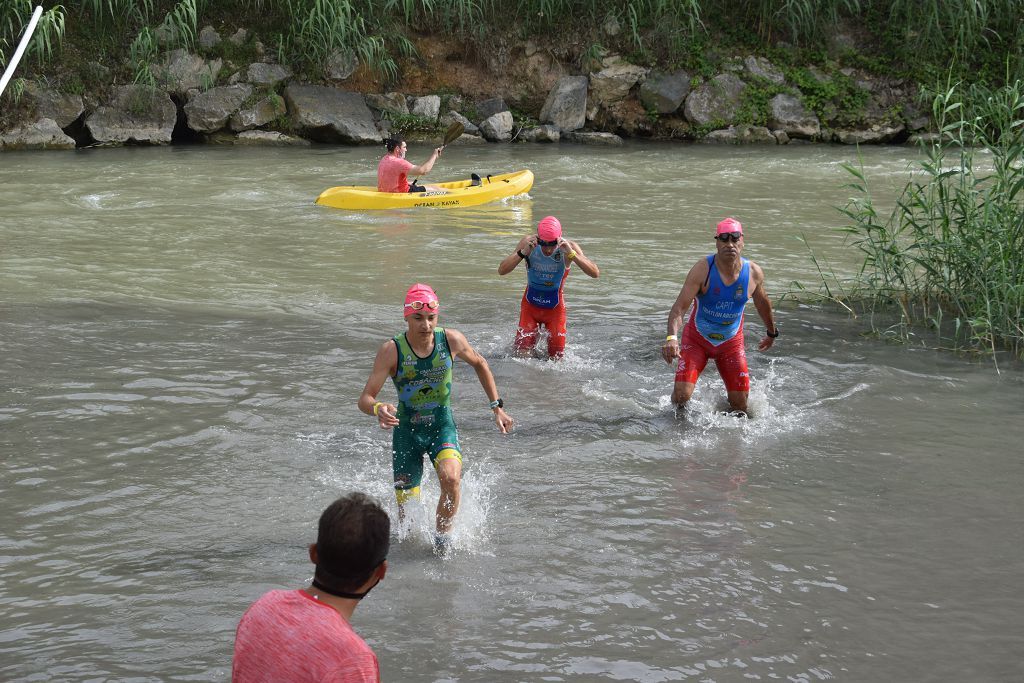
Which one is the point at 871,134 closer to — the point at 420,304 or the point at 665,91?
the point at 665,91

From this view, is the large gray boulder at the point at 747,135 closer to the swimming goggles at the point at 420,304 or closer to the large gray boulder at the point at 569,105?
the large gray boulder at the point at 569,105

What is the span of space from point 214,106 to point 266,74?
4.30 ft

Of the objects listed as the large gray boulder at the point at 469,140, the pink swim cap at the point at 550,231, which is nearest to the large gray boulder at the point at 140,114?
the large gray boulder at the point at 469,140

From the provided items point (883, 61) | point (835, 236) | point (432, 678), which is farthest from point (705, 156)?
point (432, 678)

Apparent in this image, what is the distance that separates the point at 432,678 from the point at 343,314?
6.26 metres

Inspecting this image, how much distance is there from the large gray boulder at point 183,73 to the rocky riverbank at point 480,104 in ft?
0.08

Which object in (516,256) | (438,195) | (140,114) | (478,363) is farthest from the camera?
(140,114)

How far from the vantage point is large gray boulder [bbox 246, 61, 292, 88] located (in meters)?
23.4

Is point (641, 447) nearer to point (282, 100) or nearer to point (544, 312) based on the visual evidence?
point (544, 312)

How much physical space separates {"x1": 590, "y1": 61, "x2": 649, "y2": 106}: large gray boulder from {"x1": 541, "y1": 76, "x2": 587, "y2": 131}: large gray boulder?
0.27m

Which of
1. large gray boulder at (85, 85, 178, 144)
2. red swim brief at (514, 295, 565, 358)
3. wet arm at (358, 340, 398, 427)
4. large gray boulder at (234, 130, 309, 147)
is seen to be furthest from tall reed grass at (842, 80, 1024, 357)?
large gray boulder at (85, 85, 178, 144)

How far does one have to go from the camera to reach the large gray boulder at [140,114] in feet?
74.6

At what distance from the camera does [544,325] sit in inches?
369

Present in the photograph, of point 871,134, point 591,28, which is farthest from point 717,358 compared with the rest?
point 591,28
